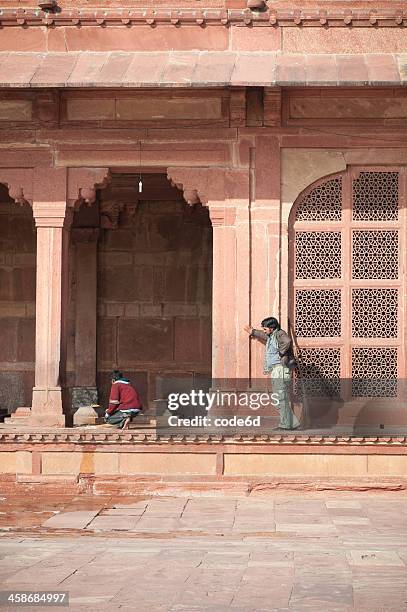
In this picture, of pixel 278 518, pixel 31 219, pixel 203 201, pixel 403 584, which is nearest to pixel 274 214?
pixel 203 201

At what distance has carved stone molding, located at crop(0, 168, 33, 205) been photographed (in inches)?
522

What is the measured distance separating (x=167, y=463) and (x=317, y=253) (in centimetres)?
257

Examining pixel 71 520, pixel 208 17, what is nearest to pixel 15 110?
pixel 208 17

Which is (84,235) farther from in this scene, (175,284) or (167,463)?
(167,463)

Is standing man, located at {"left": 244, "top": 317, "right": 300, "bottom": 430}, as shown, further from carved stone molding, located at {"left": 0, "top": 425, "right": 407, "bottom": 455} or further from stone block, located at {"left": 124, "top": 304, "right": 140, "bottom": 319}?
stone block, located at {"left": 124, "top": 304, "right": 140, "bottom": 319}

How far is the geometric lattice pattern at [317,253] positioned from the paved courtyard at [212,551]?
2.27 meters

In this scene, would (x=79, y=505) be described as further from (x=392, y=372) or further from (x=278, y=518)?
(x=392, y=372)

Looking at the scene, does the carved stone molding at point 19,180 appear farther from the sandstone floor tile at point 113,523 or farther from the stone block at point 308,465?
the sandstone floor tile at point 113,523

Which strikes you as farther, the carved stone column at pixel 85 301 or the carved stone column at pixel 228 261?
the carved stone column at pixel 85 301

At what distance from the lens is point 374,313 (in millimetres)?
13211

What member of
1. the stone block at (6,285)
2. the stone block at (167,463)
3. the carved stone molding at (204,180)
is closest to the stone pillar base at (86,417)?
the stone block at (167,463)

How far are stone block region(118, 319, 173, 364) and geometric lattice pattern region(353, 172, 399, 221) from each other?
3.94 m

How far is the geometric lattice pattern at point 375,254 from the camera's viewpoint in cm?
1319

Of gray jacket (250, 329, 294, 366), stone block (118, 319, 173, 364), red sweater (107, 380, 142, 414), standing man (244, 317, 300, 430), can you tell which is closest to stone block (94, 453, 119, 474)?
red sweater (107, 380, 142, 414)
